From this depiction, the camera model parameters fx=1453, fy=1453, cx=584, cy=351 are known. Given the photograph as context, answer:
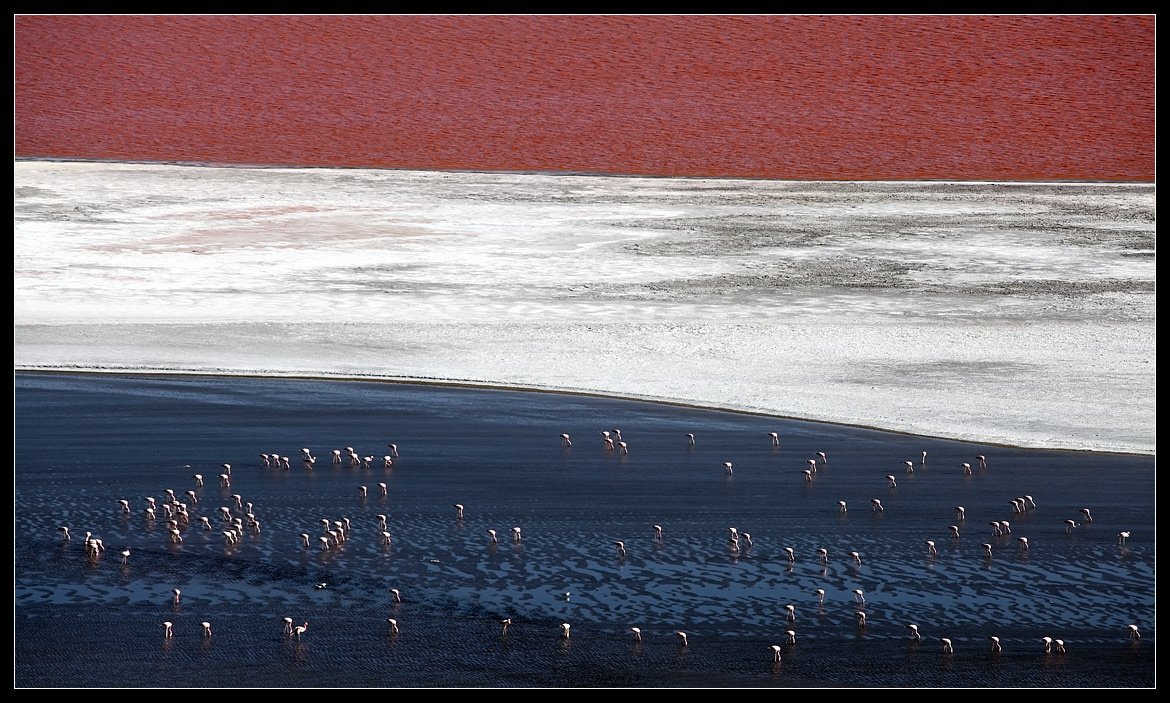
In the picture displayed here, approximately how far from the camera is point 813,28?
33.3 meters

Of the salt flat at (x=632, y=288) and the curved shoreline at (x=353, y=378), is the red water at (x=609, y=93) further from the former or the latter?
the curved shoreline at (x=353, y=378)

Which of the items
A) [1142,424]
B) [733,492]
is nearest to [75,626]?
[733,492]

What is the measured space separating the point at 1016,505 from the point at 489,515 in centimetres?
392

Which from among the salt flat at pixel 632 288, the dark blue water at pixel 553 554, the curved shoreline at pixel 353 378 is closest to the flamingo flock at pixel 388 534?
the dark blue water at pixel 553 554

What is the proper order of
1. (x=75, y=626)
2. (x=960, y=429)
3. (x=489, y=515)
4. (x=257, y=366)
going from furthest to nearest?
(x=257, y=366), (x=960, y=429), (x=489, y=515), (x=75, y=626)

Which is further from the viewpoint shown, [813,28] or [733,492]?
[813,28]

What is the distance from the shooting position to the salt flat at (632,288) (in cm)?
1509

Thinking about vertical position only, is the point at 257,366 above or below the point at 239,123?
below

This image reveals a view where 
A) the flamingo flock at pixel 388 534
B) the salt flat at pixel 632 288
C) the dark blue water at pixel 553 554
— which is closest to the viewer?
the dark blue water at pixel 553 554

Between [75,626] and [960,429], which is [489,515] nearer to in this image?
[75,626]

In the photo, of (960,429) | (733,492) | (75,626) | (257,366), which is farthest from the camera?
(257,366)

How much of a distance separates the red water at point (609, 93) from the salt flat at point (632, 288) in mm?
1611

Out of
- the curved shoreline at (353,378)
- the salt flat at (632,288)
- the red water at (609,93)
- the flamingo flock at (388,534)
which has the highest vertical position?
the red water at (609,93)

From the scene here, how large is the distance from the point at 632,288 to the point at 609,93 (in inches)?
495
